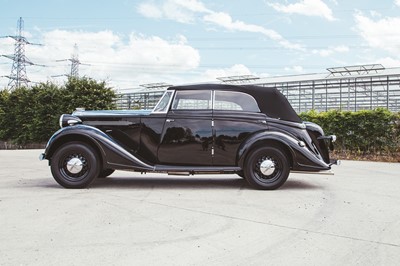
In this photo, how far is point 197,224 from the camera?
3.96 meters

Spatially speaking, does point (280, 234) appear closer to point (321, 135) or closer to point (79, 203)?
point (79, 203)

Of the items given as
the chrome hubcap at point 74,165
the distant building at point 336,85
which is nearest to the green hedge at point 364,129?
the chrome hubcap at point 74,165

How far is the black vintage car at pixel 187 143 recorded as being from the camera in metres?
6.01

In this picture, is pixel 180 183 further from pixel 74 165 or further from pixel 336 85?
pixel 336 85

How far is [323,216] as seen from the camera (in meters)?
4.42

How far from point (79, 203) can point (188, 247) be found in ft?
7.10

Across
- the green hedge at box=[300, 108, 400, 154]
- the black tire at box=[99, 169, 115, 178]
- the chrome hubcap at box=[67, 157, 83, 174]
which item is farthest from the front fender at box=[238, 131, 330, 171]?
the green hedge at box=[300, 108, 400, 154]

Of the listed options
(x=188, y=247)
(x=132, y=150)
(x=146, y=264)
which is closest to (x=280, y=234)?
(x=188, y=247)

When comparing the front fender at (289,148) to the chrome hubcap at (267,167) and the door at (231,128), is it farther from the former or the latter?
the chrome hubcap at (267,167)

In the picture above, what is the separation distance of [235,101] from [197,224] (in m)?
2.80

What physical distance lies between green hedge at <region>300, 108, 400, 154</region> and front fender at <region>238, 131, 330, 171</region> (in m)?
6.42

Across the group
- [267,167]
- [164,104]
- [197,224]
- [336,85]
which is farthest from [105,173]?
[336,85]

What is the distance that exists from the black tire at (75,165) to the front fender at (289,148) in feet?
7.45

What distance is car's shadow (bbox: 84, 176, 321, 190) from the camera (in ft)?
20.9
